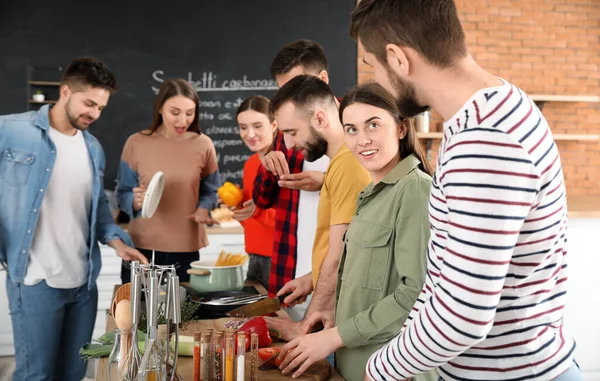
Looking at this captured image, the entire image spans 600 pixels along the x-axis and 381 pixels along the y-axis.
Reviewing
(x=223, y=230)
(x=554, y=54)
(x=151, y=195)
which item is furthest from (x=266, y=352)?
(x=554, y=54)

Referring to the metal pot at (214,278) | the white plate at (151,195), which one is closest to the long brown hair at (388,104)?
the metal pot at (214,278)

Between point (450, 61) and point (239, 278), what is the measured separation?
4.83ft

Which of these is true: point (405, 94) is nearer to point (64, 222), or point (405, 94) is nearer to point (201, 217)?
point (64, 222)

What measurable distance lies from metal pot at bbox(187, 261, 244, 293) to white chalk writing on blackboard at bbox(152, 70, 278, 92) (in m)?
2.83

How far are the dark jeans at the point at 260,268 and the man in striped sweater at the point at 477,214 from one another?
1.60m

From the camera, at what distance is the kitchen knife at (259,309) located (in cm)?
179

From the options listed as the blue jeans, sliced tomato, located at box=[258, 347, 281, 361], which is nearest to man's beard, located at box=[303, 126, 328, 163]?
sliced tomato, located at box=[258, 347, 281, 361]

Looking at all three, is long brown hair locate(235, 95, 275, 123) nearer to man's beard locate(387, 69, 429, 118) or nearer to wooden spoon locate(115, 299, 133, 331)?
wooden spoon locate(115, 299, 133, 331)

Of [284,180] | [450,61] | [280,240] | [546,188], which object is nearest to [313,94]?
[284,180]

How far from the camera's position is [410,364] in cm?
97

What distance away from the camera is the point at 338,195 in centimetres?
171

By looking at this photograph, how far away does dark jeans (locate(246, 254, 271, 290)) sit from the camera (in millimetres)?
2625

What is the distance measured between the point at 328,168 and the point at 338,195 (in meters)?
Answer: 0.12

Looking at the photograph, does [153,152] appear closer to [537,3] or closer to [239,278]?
[239,278]
